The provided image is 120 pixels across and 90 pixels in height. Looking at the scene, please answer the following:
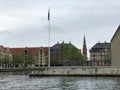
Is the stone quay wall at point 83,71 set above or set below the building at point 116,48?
below

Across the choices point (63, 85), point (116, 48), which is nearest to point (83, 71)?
point (116, 48)

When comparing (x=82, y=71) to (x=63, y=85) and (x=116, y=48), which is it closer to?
(x=116, y=48)

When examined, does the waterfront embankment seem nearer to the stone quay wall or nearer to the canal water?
the stone quay wall

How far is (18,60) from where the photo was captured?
199 meters

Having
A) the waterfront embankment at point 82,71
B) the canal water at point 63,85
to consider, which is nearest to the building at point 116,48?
the waterfront embankment at point 82,71

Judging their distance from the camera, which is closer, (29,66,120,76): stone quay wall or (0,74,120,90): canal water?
(0,74,120,90): canal water

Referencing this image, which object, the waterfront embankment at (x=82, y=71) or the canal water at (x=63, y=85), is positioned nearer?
the canal water at (x=63, y=85)

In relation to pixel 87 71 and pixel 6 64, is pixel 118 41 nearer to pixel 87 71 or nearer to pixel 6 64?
pixel 87 71

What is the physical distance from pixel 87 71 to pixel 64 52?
74.6 m

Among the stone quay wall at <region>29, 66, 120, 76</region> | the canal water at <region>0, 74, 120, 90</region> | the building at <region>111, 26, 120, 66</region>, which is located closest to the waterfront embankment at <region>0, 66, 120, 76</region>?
the stone quay wall at <region>29, 66, 120, 76</region>

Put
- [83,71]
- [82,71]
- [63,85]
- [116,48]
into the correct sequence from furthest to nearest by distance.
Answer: [116,48]
[82,71]
[83,71]
[63,85]

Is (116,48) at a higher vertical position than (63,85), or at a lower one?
higher

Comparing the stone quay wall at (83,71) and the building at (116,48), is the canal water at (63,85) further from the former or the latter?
the building at (116,48)

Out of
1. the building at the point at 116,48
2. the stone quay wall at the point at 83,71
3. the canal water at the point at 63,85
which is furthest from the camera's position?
the building at the point at 116,48
